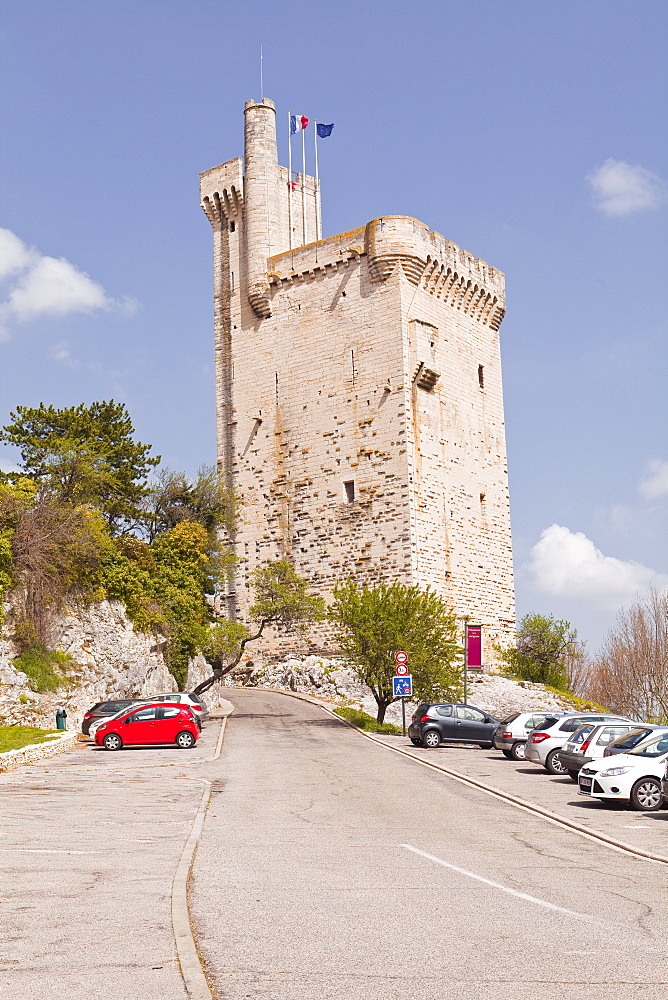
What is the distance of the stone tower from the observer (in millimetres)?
49719

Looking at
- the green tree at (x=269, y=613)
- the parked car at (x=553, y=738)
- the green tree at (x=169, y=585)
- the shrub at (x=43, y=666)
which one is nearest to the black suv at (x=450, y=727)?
the parked car at (x=553, y=738)

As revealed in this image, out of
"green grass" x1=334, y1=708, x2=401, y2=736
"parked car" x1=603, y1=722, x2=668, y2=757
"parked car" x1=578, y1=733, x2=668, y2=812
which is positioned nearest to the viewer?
"parked car" x1=578, y1=733, x2=668, y2=812

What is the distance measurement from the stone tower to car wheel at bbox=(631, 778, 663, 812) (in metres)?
30.1

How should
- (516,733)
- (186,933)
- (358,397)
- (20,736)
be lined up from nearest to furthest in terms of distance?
(186,933)
(516,733)
(20,736)
(358,397)

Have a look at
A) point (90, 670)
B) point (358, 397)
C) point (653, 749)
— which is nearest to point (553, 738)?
point (653, 749)

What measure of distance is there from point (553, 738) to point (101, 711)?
49.8 ft

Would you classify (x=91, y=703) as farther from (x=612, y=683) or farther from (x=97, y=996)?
(x=612, y=683)

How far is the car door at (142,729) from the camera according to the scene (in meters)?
29.1

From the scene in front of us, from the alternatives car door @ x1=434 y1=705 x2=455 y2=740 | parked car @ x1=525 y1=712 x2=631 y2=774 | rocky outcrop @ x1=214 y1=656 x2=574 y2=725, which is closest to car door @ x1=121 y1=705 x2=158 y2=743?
car door @ x1=434 y1=705 x2=455 y2=740

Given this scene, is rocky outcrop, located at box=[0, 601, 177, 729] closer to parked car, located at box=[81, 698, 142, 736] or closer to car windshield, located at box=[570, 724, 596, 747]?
parked car, located at box=[81, 698, 142, 736]

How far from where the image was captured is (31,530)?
36.6 metres

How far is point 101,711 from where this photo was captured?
32.7 meters

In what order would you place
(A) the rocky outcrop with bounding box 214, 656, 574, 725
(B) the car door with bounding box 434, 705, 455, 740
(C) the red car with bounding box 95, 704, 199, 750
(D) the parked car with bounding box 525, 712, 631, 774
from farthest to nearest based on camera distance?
(A) the rocky outcrop with bounding box 214, 656, 574, 725, (B) the car door with bounding box 434, 705, 455, 740, (C) the red car with bounding box 95, 704, 199, 750, (D) the parked car with bounding box 525, 712, 631, 774

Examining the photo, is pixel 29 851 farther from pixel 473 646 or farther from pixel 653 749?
pixel 473 646
